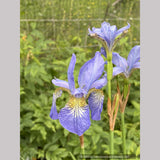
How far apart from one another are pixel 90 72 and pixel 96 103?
5 cm

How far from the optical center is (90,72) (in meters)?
0.39

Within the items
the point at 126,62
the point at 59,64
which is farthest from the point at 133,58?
the point at 59,64

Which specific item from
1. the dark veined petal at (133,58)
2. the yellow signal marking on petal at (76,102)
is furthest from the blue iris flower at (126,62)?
the yellow signal marking on petal at (76,102)

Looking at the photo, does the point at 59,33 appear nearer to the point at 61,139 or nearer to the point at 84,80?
the point at 61,139

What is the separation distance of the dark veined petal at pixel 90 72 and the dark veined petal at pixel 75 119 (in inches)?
1.9

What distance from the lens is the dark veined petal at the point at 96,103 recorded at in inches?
15.7

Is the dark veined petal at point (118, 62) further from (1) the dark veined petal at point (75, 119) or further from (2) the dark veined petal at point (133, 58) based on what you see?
(1) the dark veined petal at point (75, 119)

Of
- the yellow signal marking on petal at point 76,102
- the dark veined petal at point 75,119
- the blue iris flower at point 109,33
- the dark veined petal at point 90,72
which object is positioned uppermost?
the blue iris flower at point 109,33

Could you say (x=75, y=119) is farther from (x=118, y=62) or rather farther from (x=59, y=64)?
(x=59, y=64)

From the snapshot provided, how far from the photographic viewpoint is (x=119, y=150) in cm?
84

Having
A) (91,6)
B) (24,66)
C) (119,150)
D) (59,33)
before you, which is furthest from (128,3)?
(119,150)

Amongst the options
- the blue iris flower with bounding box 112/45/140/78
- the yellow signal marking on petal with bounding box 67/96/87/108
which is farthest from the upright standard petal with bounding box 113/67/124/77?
the yellow signal marking on petal with bounding box 67/96/87/108

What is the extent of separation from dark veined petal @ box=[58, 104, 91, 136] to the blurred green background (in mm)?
291

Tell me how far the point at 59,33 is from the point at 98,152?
742mm
